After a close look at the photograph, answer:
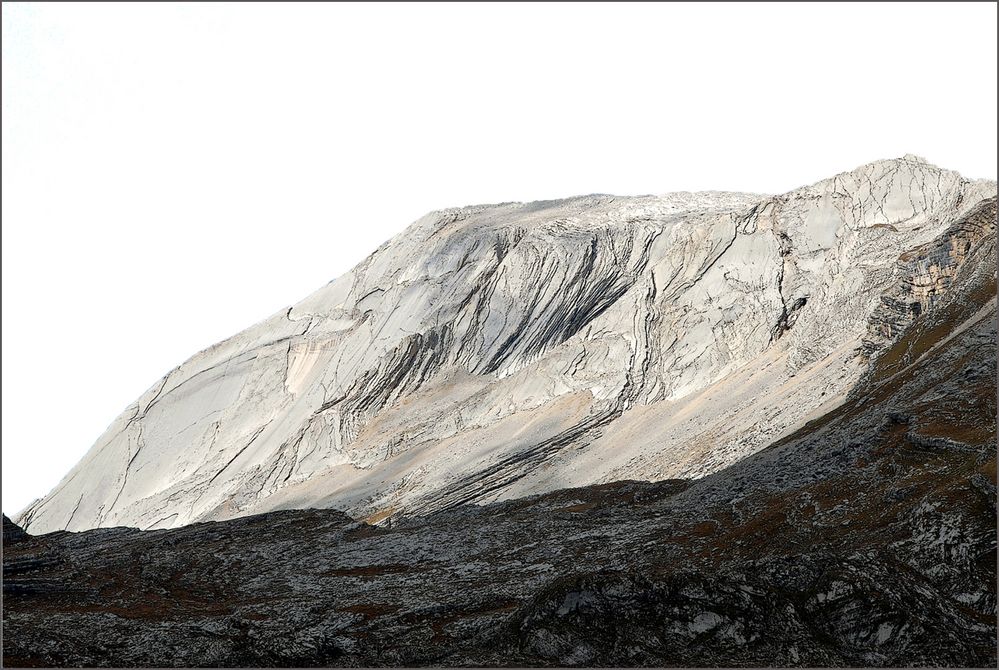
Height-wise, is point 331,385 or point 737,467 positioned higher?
point 331,385

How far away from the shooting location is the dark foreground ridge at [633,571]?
1001 inches

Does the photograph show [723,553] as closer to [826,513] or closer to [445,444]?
[826,513]

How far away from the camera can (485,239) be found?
8862 cm

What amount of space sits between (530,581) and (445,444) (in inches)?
1465

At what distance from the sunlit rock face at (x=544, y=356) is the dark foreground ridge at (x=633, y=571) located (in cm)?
919

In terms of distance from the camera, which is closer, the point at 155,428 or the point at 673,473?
the point at 673,473

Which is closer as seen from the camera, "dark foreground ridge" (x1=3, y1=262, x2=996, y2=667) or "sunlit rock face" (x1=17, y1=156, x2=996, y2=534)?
"dark foreground ridge" (x1=3, y1=262, x2=996, y2=667)

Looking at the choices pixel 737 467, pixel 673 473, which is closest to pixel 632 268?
pixel 673 473

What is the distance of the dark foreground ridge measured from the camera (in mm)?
25422

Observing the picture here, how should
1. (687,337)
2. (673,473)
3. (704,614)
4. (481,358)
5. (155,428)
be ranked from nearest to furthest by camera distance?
(704,614)
(673,473)
(687,337)
(481,358)
(155,428)

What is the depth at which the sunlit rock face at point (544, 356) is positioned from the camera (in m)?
55.5

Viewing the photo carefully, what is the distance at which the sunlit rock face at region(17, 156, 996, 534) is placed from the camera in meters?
55.5

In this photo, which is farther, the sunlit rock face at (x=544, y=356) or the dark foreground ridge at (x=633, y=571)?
the sunlit rock face at (x=544, y=356)

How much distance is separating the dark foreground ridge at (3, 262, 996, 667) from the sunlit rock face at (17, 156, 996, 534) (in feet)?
30.2
